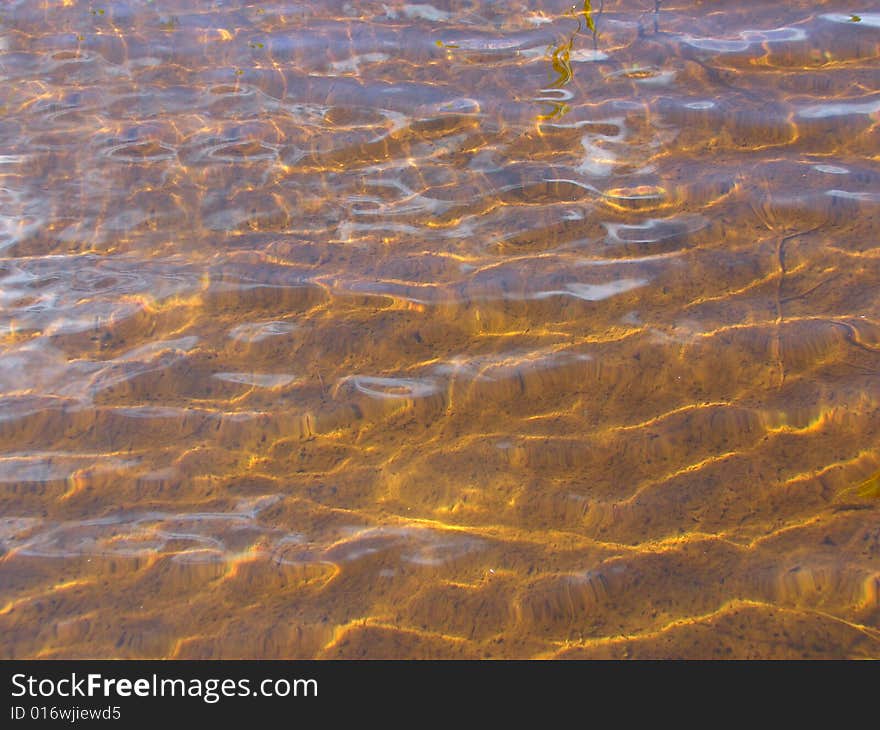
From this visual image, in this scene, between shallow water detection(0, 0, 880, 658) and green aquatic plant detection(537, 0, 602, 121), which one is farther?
green aquatic plant detection(537, 0, 602, 121)

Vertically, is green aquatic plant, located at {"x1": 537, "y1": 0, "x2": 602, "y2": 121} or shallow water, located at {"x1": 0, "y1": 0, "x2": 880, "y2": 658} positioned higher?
green aquatic plant, located at {"x1": 537, "y1": 0, "x2": 602, "y2": 121}

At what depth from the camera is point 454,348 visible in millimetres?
3730

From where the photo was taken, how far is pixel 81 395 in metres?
3.63

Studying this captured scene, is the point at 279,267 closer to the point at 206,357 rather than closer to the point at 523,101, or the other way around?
the point at 206,357

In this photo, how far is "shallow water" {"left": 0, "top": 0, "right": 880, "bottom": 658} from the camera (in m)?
2.84

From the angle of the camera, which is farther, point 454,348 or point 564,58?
point 564,58

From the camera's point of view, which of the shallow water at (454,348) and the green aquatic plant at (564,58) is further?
the green aquatic plant at (564,58)

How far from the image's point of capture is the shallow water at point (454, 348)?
2.84 metres

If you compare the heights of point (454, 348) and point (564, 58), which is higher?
point (564, 58)

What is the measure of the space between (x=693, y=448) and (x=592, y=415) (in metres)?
0.47

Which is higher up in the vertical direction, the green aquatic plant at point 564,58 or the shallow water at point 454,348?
the green aquatic plant at point 564,58
